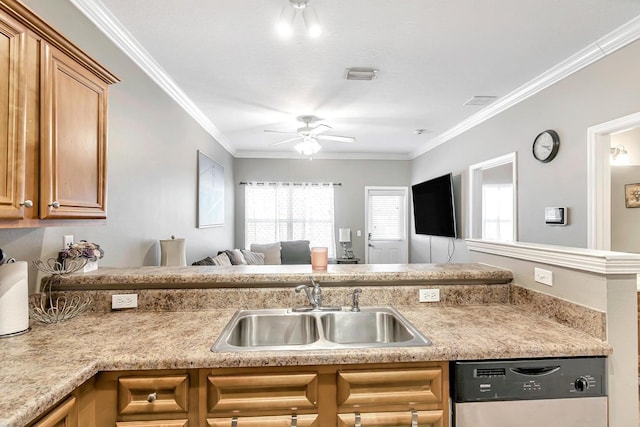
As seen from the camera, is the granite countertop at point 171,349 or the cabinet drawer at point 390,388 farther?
the cabinet drawer at point 390,388

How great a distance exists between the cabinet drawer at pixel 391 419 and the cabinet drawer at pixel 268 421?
112 millimetres

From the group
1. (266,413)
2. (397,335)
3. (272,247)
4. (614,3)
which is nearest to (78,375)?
(266,413)

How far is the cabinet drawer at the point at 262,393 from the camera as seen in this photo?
1163mm

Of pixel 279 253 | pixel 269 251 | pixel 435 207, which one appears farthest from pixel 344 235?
pixel 435 207

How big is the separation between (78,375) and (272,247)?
15.4ft

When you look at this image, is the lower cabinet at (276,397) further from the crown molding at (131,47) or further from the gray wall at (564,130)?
the gray wall at (564,130)

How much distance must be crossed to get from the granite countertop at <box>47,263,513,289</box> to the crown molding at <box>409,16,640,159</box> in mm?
1916

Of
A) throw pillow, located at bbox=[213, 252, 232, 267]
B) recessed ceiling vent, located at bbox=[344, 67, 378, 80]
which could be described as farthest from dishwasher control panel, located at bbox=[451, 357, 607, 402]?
throw pillow, located at bbox=[213, 252, 232, 267]

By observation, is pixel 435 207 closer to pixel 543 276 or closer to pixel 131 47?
pixel 543 276

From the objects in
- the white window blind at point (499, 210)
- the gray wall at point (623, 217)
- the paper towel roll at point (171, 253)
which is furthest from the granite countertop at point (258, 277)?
the white window blind at point (499, 210)

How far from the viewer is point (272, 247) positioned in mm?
5707

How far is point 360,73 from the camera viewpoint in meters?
2.89

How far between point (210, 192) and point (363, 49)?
9.59 feet

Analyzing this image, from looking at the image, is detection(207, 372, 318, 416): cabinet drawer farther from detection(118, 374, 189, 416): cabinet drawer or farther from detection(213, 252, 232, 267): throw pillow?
detection(213, 252, 232, 267): throw pillow
